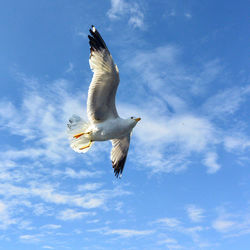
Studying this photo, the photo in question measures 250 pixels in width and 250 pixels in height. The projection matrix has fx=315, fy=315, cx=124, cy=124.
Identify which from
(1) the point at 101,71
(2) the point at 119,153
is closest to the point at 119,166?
(2) the point at 119,153

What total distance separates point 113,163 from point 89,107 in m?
2.99

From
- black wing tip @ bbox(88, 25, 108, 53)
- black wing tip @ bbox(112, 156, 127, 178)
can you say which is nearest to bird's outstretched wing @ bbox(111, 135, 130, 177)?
black wing tip @ bbox(112, 156, 127, 178)

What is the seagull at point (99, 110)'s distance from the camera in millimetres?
9672

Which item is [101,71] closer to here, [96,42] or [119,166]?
[96,42]

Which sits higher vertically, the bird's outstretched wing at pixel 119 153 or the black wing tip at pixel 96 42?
the black wing tip at pixel 96 42

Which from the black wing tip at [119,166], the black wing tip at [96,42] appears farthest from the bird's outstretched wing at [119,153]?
the black wing tip at [96,42]

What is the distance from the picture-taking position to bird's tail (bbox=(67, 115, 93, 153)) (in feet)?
35.9

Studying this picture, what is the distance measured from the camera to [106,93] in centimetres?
986

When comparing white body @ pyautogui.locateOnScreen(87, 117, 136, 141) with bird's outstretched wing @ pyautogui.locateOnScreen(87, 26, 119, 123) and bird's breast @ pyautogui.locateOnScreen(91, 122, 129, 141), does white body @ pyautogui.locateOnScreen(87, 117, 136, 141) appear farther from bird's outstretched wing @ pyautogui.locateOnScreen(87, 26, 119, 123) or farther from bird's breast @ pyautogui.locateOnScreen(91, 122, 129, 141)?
bird's outstretched wing @ pyautogui.locateOnScreen(87, 26, 119, 123)

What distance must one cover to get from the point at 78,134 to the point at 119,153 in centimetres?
226

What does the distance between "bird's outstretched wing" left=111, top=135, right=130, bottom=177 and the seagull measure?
1.13 m

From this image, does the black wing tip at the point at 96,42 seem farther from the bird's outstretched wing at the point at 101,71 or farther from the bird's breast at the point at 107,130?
the bird's breast at the point at 107,130

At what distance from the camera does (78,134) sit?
1073 centimetres

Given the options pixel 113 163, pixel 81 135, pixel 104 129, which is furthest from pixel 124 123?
pixel 113 163
